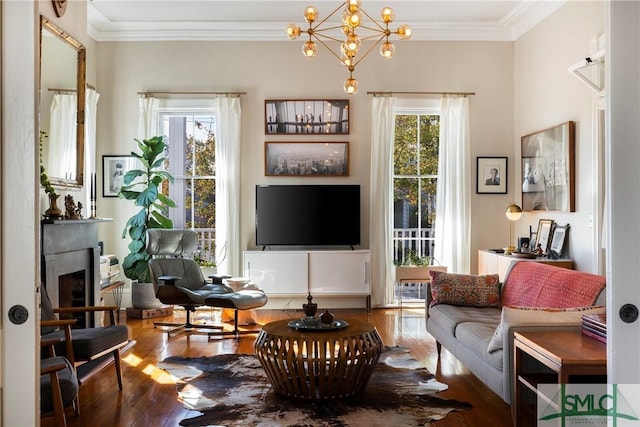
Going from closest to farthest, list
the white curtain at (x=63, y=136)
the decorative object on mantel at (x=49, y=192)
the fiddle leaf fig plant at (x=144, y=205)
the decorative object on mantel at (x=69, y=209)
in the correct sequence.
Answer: the decorative object on mantel at (x=49, y=192) < the white curtain at (x=63, y=136) < the decorative object on mantel at (x=69, y=209) < the fiddle leaf fig plant at (x=144, y=205)

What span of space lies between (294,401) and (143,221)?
368 centimetres

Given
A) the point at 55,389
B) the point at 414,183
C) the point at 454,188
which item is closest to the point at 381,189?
the point at 414,183

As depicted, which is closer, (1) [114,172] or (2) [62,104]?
(2) [62,104]

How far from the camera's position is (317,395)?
11.6ft

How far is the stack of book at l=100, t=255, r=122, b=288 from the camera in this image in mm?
6171

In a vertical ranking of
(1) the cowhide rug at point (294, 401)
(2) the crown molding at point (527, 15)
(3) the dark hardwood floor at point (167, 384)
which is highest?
(2) the crown molding at point (527, 15)

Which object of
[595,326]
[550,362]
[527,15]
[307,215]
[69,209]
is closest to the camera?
[550,362]

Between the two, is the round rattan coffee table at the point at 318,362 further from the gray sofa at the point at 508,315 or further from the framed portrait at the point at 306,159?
the framed portrait at the point at 306,159

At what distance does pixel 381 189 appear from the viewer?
22.6 ft

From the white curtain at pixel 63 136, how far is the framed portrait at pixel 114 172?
2185 mm

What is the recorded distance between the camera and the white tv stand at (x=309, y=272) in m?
6.67

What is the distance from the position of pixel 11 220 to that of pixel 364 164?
5663 millimetres

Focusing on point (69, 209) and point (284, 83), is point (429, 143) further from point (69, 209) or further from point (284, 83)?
point (69, 209)

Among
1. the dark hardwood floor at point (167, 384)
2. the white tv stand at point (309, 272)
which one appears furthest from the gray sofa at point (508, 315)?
the white tv stand at point (309, 272)
